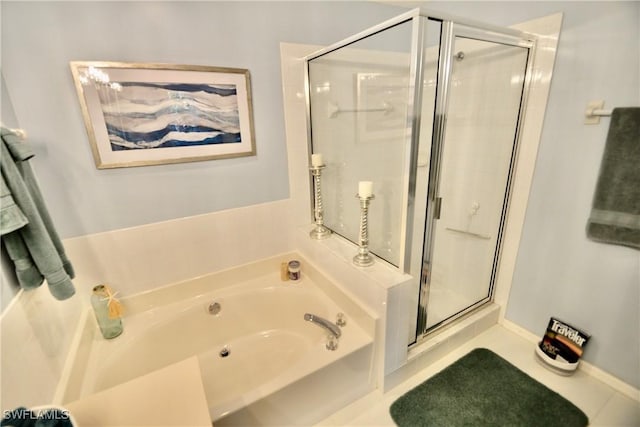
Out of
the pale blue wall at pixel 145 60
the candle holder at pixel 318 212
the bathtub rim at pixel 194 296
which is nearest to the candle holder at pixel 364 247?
the bathtub rim at pixel 194 296

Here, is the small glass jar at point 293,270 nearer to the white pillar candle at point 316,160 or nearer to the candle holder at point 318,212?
the candle holder at point 318,212

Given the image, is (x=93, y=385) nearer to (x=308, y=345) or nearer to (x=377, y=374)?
(x=308, y=345)

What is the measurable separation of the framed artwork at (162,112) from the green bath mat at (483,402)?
1775 millimetres

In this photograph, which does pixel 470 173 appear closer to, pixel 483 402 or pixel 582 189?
pixel 582 189

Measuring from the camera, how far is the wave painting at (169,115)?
4.79 ft

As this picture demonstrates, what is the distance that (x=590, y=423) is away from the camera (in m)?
1.41

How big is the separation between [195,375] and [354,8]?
2.32 meters

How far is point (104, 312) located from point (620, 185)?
270 cm

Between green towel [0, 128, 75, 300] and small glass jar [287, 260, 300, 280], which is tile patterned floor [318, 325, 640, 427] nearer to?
small glass jar [287, 260, 300, 280]

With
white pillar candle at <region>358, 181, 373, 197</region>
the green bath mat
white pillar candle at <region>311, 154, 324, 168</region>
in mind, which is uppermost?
white pillar candle at <region>311, 154, 324, 168</region>

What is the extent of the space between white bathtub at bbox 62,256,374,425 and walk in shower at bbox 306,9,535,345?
462mm

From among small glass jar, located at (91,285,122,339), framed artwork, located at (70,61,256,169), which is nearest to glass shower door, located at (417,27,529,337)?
framed artwork, located at (70,61,256,169)

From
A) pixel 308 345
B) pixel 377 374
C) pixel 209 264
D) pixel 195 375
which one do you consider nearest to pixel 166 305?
pixel 209 264

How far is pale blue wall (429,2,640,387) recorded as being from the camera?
1327 mm
